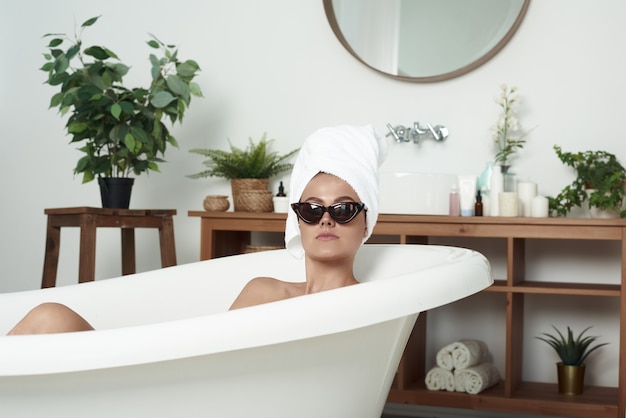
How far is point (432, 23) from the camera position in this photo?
340 cm

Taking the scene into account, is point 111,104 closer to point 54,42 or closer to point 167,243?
point 54,42

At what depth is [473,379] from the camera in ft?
9.94

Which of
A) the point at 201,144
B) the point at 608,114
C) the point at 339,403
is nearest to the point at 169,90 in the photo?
the point at 201,144

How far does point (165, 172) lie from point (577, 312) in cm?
187

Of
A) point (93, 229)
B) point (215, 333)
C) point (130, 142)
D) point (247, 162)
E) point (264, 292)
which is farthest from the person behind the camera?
point (247, 162)

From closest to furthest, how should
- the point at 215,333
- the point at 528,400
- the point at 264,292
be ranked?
the point at 215,333
the point at 264,292
the point at 528,400

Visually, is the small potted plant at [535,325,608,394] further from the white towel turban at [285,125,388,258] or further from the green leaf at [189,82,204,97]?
the green leaf at [189,82,204,97]

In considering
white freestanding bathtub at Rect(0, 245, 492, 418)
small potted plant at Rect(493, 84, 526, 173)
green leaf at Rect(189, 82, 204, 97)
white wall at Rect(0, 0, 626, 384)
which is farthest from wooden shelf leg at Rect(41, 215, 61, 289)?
white freestanding bathtub at Rect(0, 245, 492, 418)

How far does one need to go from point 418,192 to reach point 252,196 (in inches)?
26.3

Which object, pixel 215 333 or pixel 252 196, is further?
pixel 252 196

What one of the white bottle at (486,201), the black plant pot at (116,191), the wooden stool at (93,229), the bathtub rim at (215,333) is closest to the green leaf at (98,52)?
the black plant pot at (116,191)

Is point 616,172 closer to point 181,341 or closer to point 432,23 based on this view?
point 432,23

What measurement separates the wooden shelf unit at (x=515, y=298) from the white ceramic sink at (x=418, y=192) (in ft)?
0.26

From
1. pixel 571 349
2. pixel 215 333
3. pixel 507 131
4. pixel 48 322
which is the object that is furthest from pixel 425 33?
pixel 215 333
